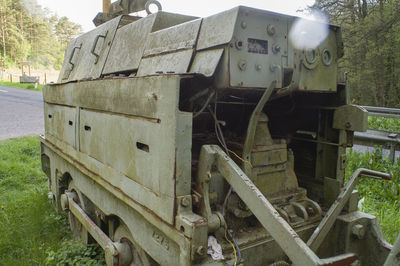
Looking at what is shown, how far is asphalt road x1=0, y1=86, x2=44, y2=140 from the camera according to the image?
1087cm

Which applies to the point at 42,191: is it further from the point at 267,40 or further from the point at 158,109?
the point at 267,40

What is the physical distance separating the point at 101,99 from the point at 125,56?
20.3 inches

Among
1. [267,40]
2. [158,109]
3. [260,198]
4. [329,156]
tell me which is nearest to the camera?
[260,198]

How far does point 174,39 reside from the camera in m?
2.49

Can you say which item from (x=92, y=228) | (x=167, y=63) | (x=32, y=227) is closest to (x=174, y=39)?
(x=167, y=63)

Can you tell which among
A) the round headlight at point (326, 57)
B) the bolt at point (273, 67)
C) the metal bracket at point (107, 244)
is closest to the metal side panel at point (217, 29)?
the bolt at point (273, 67)

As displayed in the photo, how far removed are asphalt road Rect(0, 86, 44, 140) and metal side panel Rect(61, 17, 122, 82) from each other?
23.1 ft

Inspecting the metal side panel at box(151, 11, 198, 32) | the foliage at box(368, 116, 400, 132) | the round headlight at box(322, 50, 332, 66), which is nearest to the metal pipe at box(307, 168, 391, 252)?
the round headlight at box(322, 50, 332, 66)

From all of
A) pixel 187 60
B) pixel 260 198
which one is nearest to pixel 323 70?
pixel 187 60

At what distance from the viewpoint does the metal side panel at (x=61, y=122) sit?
354cm

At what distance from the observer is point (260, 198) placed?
1858mm

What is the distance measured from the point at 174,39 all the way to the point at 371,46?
1590cm

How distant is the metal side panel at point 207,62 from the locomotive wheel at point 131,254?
129 cm

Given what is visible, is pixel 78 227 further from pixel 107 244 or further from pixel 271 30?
pixel 271 30
